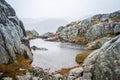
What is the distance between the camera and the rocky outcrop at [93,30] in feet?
388

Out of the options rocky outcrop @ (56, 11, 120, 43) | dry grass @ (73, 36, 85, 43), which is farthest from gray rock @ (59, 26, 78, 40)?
dry grass @ (73, 36, 85, 43)

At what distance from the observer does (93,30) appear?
125 m

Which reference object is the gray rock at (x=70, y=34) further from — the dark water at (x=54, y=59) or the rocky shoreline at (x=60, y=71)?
the rocky shoreline at (x=60, y=71)

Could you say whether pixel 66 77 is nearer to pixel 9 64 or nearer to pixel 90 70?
pixel 90 70

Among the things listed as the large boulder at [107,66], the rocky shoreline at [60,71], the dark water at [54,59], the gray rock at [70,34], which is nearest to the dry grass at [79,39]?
the gray rock at [70,34]

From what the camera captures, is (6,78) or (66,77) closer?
(6,78)

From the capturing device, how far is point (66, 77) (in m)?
38.1

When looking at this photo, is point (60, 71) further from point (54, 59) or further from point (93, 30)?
point (93, 30)

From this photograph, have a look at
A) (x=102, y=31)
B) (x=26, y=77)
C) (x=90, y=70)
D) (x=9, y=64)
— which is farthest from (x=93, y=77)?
(x=102, y=31)

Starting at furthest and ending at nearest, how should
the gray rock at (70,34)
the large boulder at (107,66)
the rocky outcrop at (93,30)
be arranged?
the gray rock at (70,34) < the rocky outcrop at (93,30) < the large boulder at (107,66)

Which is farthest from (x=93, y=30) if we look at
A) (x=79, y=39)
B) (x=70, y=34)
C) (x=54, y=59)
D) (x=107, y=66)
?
(x=107, y=66)

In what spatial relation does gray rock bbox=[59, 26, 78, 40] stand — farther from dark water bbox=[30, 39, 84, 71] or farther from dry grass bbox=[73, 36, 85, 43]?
dark water bbox=[30, 39, 84, 71]

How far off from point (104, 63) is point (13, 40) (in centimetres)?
3010

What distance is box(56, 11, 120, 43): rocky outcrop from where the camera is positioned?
118 m
